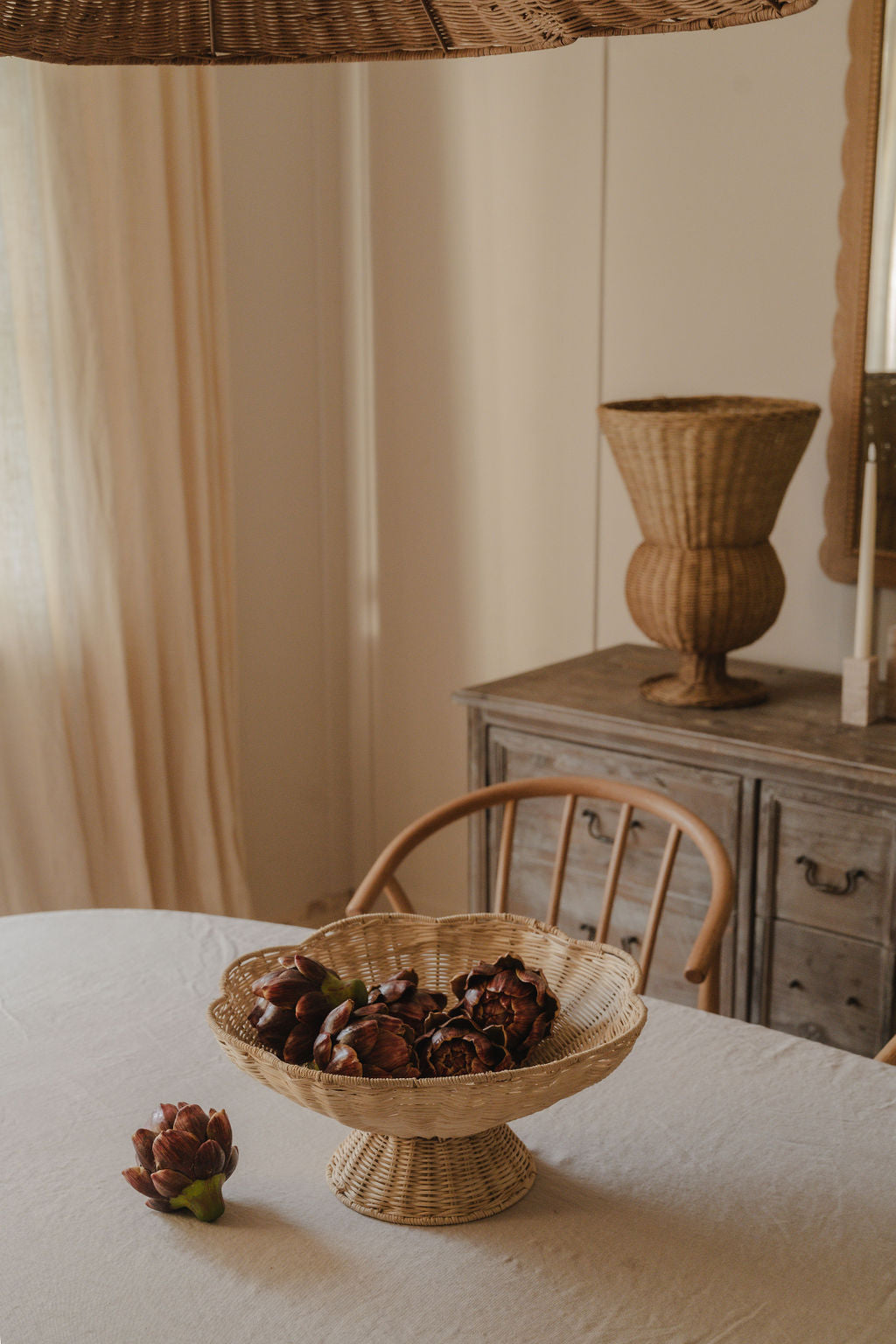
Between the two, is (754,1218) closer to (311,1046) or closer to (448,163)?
(311,1046)

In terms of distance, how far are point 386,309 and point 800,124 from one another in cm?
102

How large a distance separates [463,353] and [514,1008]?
208cm

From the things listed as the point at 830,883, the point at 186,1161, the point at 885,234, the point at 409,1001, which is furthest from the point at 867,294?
the point at 186,1161

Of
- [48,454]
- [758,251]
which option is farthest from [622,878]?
[48,454]

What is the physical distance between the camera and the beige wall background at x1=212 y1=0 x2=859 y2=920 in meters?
2.38

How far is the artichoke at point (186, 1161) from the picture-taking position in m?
1.00

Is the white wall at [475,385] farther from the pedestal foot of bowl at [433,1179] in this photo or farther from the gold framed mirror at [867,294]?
the pedestal foot of bowl at [433,1179]

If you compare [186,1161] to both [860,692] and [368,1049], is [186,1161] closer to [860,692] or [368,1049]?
[368,1049]

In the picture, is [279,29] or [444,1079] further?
[279,29]

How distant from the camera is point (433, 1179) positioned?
1.00m

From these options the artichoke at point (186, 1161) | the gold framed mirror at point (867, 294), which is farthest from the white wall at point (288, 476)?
the artichoke at point (186, 1161)

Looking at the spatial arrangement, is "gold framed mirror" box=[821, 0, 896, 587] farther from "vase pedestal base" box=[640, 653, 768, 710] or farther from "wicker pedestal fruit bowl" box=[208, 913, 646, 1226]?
"wicker pedestal fruit bowl" box=[208, 913, 646, 1226]

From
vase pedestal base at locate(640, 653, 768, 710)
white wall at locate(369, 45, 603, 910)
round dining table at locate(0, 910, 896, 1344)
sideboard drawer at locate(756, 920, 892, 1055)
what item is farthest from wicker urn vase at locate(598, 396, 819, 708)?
round dining table at locate(0, 910, 896, 1344)

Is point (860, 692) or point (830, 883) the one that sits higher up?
point (860, 692)
